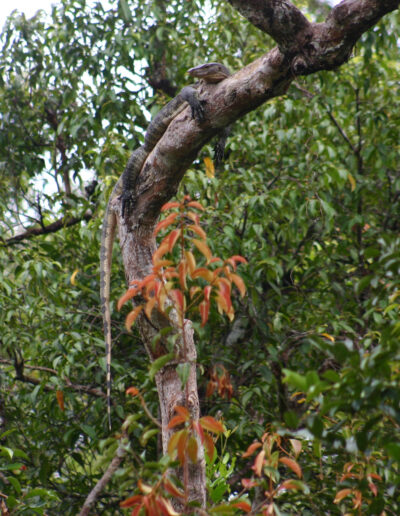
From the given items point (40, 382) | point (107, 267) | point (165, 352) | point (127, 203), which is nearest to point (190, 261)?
point (165, 352)

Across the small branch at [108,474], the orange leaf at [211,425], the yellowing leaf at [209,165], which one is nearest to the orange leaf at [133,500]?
the small branch at [108,474]

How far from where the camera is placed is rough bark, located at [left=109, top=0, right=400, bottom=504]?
1760mm

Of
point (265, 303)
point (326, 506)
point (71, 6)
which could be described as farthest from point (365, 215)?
point (71, 6)

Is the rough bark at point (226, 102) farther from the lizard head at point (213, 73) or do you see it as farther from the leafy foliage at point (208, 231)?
the leafy foliage at point (208, 231)

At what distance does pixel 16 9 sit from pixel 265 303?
8.68 ft

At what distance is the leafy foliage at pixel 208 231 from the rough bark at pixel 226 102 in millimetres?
802

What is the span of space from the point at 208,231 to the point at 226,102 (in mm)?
1587

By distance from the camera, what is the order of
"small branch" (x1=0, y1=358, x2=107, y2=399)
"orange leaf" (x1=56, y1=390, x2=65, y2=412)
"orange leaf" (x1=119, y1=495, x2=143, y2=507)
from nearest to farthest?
1. "orange leaf" (x1=119, y1=495, x2=143, y2=507)
2. "orange leaf" (x1=56, y1=390, x2=65, y2=412)
3. "small branch" (x1=0, y1=358, x2=107, y2=399)

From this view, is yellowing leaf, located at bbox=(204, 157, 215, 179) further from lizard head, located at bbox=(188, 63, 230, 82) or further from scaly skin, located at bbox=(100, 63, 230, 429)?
lizard head, located at bbox=(188, 63, 230, 82)

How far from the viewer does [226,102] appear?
199 cm

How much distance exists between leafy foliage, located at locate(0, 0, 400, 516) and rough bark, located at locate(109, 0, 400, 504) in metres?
0.80

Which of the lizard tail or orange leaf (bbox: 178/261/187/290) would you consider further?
the lizard tail

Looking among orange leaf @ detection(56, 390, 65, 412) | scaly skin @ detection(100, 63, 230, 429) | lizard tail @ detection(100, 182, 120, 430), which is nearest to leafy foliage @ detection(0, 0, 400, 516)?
orange leaf @ detection(56, 390, 65, 412)

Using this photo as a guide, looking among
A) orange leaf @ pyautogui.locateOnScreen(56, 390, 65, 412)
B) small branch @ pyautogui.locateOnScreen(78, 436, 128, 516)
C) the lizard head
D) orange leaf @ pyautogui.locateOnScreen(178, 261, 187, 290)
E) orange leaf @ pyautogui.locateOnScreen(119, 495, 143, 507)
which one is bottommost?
orange leaf @ pyautogui.locateOnScreen(119, 495, 143, 507)
